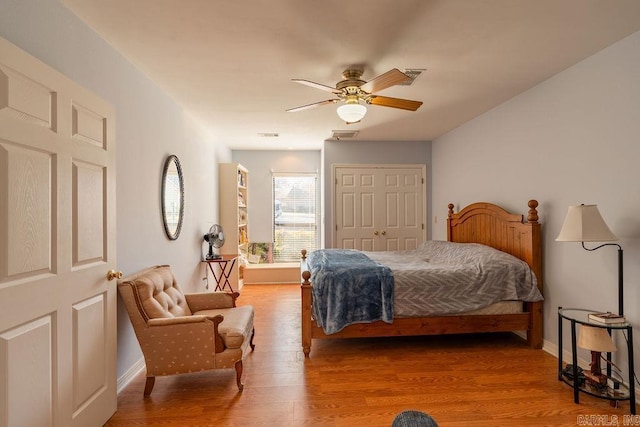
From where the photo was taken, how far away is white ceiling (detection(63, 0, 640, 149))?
1951 millimetres

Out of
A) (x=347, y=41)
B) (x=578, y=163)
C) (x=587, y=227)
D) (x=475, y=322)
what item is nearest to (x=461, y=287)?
(x=475, y=322)

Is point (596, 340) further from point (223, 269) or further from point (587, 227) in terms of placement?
point (223, 269)

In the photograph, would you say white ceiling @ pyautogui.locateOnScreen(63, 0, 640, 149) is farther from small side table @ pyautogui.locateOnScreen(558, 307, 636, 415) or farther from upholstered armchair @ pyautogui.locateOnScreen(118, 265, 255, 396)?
small side table @ pyautogui.locateOnScreen(558, 307, 636, 415)

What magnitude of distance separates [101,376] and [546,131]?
3986mm

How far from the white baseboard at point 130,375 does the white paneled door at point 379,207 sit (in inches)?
136

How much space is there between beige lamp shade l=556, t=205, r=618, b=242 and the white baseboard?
341 centimetres

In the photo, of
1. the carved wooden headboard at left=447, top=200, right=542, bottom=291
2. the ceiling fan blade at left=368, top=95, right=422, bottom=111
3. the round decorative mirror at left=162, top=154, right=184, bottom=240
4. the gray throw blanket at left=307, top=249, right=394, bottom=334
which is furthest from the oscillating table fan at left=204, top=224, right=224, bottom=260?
the carved wooden headboard at left=447, top=200, right=542, bottom=291

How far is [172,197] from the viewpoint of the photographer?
11.4ft

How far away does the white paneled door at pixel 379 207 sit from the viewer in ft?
18.6

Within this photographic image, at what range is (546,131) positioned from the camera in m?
3.07

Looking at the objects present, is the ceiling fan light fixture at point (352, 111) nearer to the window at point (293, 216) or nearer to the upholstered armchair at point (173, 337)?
the upholstered armchair at point (173, 337)

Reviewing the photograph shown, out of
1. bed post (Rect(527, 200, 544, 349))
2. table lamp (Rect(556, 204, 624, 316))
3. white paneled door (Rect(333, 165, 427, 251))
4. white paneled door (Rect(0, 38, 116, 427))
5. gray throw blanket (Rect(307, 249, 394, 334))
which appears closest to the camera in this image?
white paneled door (Rect(0, 38, 116, 427))

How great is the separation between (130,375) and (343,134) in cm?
400

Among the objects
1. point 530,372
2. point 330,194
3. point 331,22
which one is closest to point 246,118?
point 330,194
